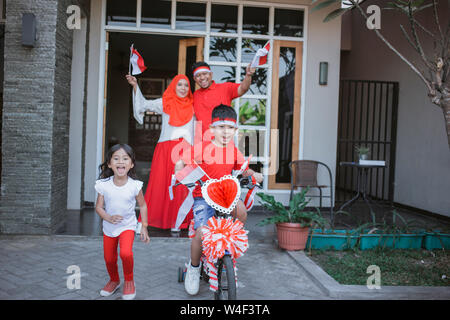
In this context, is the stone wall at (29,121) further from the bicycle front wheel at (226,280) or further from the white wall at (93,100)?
the bicycle front wheel at (226,280)

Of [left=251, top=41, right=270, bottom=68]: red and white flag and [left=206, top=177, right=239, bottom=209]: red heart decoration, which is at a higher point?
[left=251, top=41, right=270, bottom=68]: red and white flag

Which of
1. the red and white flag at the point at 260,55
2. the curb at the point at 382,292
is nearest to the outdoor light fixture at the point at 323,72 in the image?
the red and white flag at the point at 260,55

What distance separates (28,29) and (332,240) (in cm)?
393

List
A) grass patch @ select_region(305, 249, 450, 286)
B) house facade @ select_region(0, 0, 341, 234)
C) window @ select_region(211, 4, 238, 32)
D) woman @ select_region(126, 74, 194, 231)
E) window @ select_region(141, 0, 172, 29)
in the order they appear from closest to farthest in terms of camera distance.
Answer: grass patch @ select_region(305, 249, 450, 286) < woman @ select_region(126, 74, 194, 231) < house facade @ select_region(0, 0, 341, 234) < window @ select_region(141, 0, 172, 29) < window @ select_region(211, 4, 238, 32)

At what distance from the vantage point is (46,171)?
4355mm

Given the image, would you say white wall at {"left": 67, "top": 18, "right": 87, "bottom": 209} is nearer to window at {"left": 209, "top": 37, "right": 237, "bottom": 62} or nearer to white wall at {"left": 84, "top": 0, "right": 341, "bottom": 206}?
window at {"left": 209, "top": 37, "right": 237, "bottom": 62}

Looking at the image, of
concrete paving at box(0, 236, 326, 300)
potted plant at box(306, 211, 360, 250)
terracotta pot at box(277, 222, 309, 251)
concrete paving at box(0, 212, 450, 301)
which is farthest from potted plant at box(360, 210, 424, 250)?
concrete paving at box(0, 236, 326, 300)

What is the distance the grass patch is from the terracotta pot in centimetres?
18

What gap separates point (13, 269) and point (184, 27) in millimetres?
4174

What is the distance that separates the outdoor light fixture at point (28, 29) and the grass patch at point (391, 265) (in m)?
3.70

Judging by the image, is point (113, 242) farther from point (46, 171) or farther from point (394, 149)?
point (394, 149)

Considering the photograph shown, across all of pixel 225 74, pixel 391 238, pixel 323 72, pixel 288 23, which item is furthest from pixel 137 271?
pixel 288 23

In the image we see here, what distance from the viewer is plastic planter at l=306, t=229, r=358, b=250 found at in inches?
169

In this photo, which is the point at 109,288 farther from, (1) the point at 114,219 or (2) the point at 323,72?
(2) the point at 323,72
